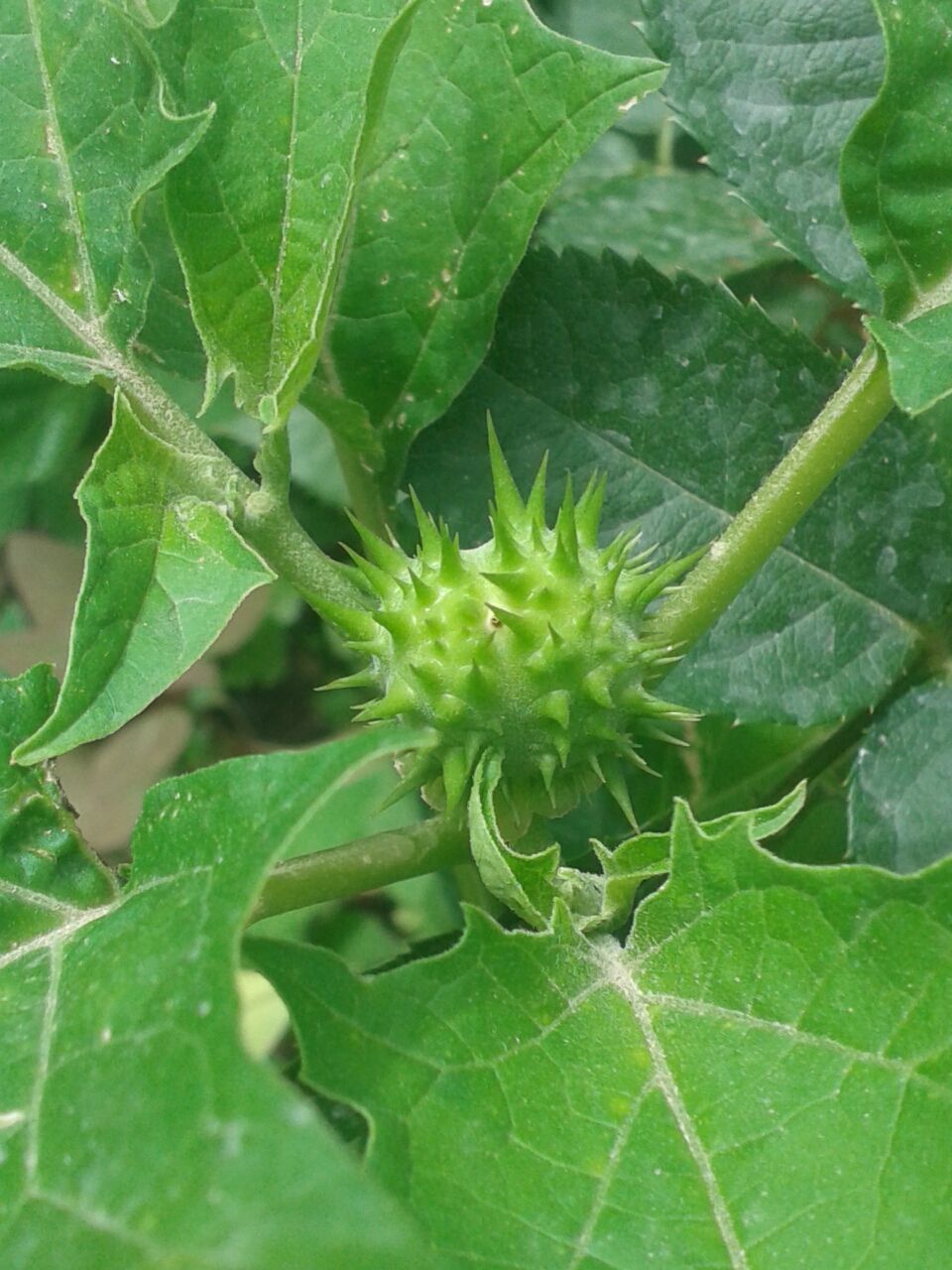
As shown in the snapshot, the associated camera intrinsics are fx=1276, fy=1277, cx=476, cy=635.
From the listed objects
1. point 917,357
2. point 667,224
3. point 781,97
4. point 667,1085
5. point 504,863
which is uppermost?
point 781,97

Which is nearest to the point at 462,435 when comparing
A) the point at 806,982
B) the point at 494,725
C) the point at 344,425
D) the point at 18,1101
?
the point at 344,425

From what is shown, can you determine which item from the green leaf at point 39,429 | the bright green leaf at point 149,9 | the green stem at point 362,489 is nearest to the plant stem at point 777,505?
the green stem at point 362,489

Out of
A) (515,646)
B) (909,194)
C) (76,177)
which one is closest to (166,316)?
(76,177)

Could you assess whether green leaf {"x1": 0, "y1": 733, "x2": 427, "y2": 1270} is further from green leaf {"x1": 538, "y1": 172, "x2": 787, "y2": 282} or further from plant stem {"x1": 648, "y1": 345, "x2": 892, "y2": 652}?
green leaf {"x1": 538, "y1": 172, "x2": 787, "y2": 282}

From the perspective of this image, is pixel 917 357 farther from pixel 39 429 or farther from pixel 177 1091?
pixel 39 429

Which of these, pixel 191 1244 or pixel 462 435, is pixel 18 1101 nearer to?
pixel 191 1244

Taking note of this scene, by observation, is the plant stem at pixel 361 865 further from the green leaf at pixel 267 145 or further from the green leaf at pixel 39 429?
the green leaf at pixel 39 429
